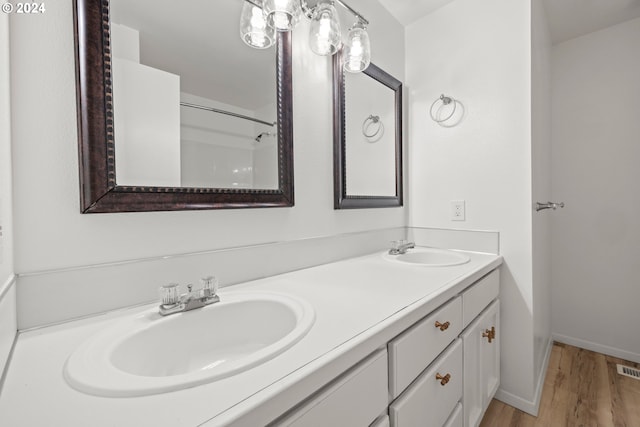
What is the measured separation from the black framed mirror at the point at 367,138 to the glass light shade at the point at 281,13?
0.39 meters

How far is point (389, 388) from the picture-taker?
0.67 m

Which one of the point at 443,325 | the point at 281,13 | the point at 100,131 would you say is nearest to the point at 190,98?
the point at 100,131

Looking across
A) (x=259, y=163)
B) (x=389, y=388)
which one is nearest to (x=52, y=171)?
(x=259, y=163)

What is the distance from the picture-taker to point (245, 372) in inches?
17.9

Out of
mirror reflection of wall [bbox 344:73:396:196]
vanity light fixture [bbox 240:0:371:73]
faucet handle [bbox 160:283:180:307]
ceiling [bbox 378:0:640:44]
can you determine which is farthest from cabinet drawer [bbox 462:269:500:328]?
ceiling [bbox 378:0:640:44]

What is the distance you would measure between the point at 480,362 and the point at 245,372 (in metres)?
1.16

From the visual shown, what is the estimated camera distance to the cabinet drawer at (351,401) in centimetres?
47

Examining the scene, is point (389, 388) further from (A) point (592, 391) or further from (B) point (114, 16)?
(A) point (592, 391)

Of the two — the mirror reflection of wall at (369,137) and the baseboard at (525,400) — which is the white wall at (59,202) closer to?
the mirror reflection of wall at (369,137)

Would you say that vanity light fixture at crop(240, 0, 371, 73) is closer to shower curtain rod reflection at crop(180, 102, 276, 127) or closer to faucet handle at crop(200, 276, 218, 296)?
shower curtain rod reflection at crop(180, 102, 276, 127)

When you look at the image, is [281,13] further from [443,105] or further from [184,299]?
[443,105]

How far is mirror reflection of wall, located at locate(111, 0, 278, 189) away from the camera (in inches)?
29.5

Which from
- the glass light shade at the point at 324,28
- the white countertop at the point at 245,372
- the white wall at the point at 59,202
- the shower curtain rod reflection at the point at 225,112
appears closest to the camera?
the white countertop at the point at 245,372

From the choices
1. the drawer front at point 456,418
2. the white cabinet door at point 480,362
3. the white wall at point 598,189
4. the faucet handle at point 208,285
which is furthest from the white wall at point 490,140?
the faucet handle at point 208,285
